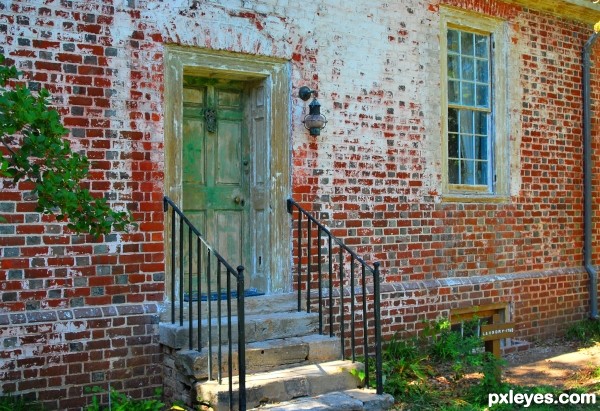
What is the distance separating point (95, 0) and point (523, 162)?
5488 millimetres

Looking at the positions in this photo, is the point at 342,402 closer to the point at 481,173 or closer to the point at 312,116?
the point at 312,116

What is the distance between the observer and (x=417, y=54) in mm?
7289

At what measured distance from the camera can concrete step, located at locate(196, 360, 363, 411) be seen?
477cm

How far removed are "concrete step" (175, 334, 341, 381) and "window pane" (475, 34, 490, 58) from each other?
4277 mm

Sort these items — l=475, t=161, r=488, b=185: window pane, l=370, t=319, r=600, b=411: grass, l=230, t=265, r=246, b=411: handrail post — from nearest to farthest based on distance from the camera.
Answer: l=230, t=265, r=246, b=411: handrail post, l=370, t=319, r=600, b=411: grass, l=475, t=161, r=488, b=185: window pane

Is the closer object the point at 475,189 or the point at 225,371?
the point at 225,371

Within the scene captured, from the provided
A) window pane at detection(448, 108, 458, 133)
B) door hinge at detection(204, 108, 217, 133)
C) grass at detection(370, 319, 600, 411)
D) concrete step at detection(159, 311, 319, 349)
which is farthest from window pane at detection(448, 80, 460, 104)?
concrete step at detection(159, 311, 319, 349)

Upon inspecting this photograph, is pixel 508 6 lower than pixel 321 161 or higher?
higher

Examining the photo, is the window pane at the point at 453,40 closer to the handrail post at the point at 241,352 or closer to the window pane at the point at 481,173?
the window pane at the point at 481,173

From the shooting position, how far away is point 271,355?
5.36 m

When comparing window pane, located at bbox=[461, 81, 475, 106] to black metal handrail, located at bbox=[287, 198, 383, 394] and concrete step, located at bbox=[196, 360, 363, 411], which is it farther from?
concrete step, located at bbox=[196, 360, 363, 411]

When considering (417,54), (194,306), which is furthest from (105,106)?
(417,54)

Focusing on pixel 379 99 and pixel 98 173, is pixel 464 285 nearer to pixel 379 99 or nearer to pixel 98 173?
pixel 379 99

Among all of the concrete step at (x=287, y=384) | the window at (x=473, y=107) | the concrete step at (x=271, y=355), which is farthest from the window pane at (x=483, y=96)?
the concrete step at (x=287, y=384)
